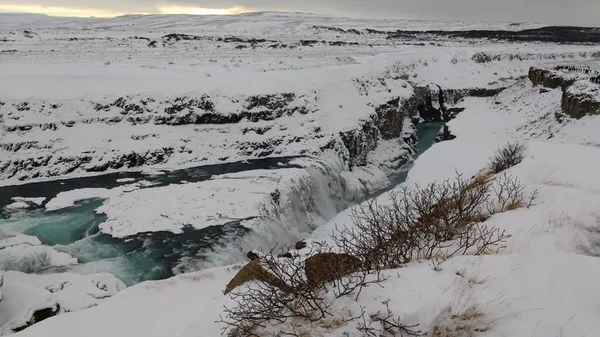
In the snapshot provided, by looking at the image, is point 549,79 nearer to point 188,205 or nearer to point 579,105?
point 579,105

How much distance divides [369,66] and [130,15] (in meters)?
118

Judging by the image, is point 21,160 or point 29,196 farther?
point 21,160

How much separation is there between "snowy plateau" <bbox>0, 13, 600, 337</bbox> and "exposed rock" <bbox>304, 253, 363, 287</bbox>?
398mm

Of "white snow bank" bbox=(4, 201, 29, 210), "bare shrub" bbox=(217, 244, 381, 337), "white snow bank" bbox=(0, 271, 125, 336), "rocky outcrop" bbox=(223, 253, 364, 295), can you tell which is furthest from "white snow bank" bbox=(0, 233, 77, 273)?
"bare shrub" bbox=(217, 244, 381, 337)

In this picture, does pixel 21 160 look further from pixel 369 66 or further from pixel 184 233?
pixel 369 66

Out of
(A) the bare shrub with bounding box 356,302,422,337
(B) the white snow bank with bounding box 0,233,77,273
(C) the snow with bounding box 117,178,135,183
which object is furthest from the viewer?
(C) the snow with bounding box 117,178,135,183

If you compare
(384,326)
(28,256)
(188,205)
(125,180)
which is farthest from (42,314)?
(125,180)

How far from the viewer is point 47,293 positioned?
39.4 ft

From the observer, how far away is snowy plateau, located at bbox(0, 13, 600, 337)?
500 centimetres

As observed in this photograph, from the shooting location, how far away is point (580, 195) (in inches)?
333

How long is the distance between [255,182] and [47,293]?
10.8 meters

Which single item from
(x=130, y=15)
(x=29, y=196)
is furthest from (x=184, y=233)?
(x=130, y=15)

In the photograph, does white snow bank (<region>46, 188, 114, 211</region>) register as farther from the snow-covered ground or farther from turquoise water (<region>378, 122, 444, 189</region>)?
turquoise water (<region>378, 122, 444, 189</region>)

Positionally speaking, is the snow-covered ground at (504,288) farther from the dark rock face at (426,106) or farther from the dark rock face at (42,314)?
the dark rock face at (426,106)
